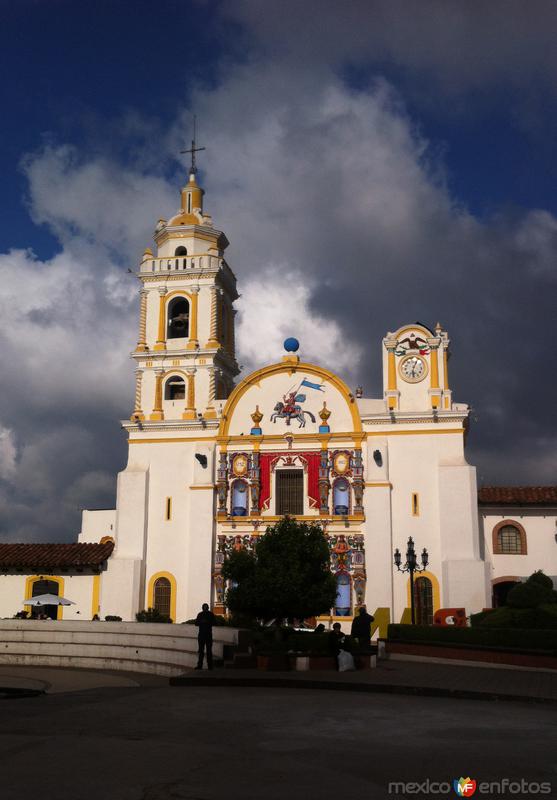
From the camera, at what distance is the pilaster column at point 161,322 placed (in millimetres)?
43812

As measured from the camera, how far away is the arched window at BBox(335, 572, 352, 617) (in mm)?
37625

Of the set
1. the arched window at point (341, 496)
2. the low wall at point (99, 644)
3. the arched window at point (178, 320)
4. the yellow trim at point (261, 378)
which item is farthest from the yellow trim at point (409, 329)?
the low wall at point (99, 644)

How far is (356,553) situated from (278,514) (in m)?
4.24

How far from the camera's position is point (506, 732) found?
37.3 feet

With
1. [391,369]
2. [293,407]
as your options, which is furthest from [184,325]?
[391,369]

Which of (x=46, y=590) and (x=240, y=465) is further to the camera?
(x=240, y=465)

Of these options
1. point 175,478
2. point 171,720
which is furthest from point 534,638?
point 175,478

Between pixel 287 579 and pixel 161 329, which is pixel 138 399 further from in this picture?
pixel 287 579

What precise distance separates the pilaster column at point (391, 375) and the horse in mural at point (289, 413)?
3.89m

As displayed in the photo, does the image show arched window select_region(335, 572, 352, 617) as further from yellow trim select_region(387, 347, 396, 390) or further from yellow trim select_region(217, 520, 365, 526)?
yellow trim select_region(387, 347, 396, 390)

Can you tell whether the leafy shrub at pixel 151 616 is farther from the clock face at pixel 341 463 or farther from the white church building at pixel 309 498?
the clock face at pixel 341 463

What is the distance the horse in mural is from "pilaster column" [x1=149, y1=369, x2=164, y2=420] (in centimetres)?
610

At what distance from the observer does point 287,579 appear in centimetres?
2409

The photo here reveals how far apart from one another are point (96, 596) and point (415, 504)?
51.8 feet
